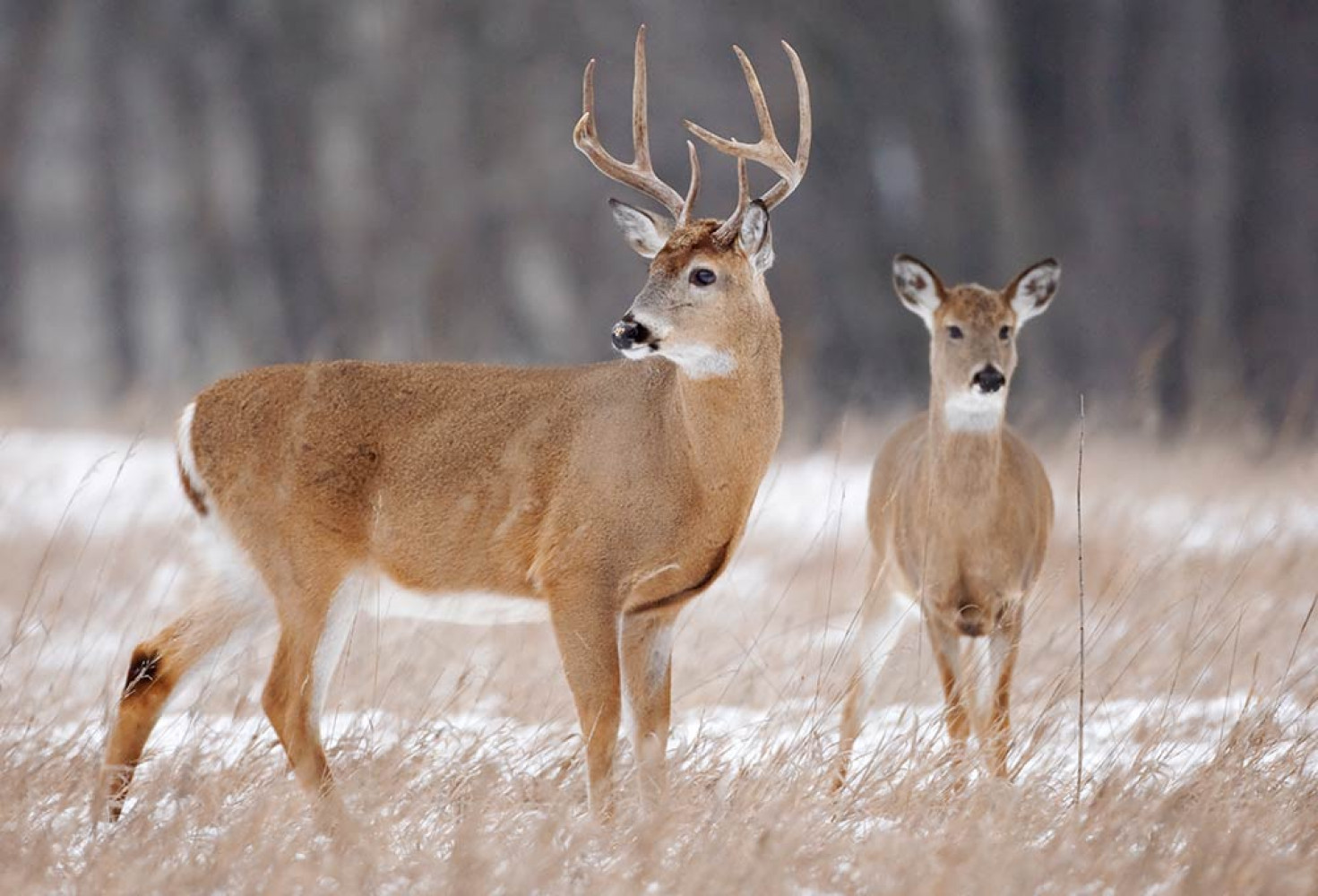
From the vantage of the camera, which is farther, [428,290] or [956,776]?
[428,290]

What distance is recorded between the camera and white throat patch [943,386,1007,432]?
593cm

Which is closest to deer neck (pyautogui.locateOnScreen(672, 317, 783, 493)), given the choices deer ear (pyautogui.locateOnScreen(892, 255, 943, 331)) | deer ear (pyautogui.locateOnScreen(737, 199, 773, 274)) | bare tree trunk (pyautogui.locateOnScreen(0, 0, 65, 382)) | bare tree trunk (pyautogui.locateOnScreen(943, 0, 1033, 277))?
deer ear (pyautogui.locateOnScreen(737, 199, 773, 274))

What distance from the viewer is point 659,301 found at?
4.92 metres

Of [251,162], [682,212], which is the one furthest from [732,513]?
[251,162]

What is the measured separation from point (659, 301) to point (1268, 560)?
424cm

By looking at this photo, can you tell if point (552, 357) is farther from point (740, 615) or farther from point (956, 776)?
point (956, 776)

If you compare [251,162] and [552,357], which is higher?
[251,162]

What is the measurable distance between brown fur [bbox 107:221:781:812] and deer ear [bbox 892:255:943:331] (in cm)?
139

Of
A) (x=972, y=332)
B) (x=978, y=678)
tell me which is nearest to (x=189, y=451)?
(x=978, y=678)

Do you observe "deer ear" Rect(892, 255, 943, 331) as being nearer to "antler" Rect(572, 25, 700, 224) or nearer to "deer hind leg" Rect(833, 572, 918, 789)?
"deer hind leg" Rect(833, 572, 918, 789)

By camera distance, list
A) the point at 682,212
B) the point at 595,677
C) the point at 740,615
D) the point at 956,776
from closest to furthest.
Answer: the point at 956,776 < the point at 595,677 < the point at 682,212 < the point at 740,615

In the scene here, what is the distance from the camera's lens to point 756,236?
5.04 metres

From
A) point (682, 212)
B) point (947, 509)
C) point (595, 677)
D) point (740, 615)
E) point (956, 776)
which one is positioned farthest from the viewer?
point (740, 615)

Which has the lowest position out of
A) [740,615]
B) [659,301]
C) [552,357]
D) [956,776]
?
[552,357]
